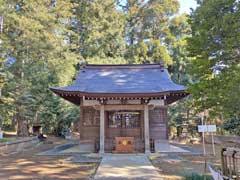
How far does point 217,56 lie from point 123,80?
9116mm

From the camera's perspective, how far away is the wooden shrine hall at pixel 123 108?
42.2ft

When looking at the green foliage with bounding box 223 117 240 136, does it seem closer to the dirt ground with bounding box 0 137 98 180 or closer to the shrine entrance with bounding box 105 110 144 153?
the shrine entrance with bounding box 105 110 144 153

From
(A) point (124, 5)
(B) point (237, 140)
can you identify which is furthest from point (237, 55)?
(A) point (124, 5)

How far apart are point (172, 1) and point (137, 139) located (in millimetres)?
23424

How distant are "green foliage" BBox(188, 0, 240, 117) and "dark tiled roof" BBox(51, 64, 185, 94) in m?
5.37

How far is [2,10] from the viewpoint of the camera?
17141mm

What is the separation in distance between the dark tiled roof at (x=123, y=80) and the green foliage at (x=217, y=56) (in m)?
5.37

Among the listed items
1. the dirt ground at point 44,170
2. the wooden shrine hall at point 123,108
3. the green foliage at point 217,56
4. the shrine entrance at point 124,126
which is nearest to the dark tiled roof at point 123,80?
the wooden shrine hall at point 123,108

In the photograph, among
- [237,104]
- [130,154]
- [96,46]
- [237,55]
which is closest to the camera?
[237,104]

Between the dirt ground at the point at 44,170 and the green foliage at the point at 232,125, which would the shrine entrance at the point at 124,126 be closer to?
the dirt ground at the point at 44,170

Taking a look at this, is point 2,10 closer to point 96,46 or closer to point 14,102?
point 14,102

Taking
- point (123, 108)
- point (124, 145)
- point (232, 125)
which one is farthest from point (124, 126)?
point (232, 125)

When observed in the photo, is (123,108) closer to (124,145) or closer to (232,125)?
(124,145)

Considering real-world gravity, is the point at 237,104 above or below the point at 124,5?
below
